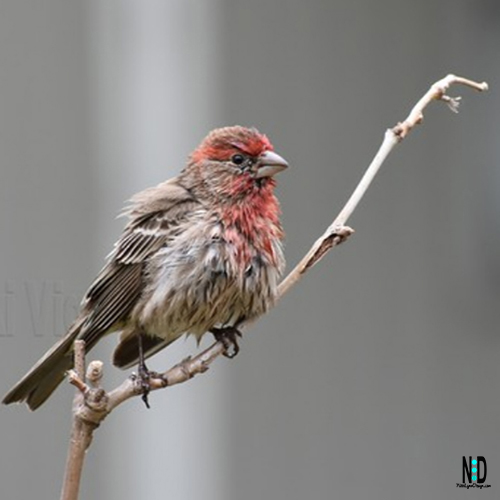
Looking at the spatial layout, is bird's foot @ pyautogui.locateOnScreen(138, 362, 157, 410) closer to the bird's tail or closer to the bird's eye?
the bird's tail

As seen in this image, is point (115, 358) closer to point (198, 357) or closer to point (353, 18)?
point (198, 357)

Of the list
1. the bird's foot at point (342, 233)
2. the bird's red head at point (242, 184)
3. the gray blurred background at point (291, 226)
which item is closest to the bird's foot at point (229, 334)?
the bird's red head at point (242, 184)

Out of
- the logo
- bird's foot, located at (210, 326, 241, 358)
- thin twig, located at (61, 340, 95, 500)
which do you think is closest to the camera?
thin twig, located at (61, 340, 95, 500)

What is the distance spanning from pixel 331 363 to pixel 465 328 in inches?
30.6

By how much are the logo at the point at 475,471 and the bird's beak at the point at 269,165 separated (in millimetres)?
2983

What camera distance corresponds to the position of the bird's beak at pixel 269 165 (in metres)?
4.56

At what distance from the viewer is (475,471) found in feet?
23.5

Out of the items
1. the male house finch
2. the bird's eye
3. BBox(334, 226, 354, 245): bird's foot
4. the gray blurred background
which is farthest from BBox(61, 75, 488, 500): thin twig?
the gray blurred background

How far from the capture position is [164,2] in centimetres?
726

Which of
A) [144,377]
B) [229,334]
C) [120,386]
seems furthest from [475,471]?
[120,386]

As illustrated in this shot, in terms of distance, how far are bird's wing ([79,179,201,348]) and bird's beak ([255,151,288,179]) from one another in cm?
25

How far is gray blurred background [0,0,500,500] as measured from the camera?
23.2 ft

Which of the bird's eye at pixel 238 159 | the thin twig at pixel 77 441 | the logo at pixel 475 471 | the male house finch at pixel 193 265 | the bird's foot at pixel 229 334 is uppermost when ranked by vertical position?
the bird's eye at pixel 238 159

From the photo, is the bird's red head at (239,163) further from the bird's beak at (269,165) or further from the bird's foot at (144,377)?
the bird's foot at (144,377)
